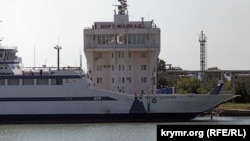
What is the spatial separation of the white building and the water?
5.45 meters

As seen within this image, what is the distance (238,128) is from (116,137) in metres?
17.4

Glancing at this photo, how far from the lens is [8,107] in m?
47.4

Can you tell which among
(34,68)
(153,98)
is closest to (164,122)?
(153,98)

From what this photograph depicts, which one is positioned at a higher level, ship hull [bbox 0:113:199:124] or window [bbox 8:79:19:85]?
window [bbox 8:79:19:85]

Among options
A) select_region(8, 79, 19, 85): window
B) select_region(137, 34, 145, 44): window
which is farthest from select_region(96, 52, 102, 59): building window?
select_region(8, 79, 19, 85): window

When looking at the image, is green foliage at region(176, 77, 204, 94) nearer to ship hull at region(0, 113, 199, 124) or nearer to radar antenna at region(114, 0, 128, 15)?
radar antenna at region(114, 0, 128, 15)

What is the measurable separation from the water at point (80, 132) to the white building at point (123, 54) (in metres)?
5.45

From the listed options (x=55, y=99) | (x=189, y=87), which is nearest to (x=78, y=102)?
(x=55, y=99)

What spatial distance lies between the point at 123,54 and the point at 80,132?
11680mm

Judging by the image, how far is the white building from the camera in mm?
50562

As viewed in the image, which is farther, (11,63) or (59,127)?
(11,63)

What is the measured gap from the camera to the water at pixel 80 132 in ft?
121

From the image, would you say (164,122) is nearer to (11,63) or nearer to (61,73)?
(61,73)

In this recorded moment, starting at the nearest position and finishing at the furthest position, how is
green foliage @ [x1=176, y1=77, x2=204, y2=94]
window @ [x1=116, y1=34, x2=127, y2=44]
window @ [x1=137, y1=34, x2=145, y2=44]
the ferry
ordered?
the ferry, window @ [x1=116, y1=34, x2=127, y2=44], window @ [x1=137, y1=34, x2=145, y2=44], green foliage @ [x1=176, y1=77, x2=204, y2=94]
